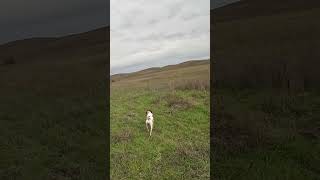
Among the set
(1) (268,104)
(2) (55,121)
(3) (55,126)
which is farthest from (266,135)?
(2) (55,121)

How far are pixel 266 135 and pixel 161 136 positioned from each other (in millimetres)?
3335

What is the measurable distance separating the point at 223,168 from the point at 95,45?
19648mm

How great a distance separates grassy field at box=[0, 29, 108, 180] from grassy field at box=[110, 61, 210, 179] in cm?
60

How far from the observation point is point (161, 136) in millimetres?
14883

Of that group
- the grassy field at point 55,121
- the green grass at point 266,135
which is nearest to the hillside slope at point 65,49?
the grassy field at point 55,121

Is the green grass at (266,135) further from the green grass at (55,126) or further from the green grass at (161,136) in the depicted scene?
the green grass at (55,126)

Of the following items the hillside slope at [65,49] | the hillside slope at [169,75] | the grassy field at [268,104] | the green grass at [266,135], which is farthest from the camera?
the hillside slope at [65,49]

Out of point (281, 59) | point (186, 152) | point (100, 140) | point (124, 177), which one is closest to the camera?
point (124, 177)

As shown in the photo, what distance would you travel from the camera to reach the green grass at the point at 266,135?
12.9m

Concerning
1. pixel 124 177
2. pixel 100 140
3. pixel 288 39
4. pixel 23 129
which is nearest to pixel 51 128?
pixel 23 129

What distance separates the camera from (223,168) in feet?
42.9

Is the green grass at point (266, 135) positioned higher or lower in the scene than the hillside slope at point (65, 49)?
lower

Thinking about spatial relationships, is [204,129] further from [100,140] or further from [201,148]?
[100,140]

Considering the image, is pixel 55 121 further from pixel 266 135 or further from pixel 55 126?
pixel 266 135
